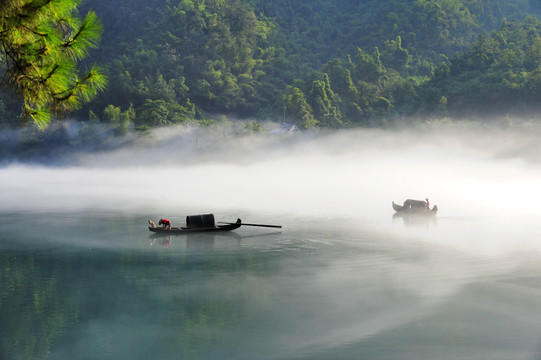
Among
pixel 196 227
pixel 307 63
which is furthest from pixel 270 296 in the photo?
pixel 307 63

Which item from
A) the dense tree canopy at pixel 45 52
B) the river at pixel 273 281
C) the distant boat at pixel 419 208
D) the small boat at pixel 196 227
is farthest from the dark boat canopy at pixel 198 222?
the dense tree canopy at pixel 45 52

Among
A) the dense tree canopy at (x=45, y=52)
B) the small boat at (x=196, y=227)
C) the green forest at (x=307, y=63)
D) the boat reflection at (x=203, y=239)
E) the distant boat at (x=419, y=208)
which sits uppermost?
the green forest at (x=307, y=63)

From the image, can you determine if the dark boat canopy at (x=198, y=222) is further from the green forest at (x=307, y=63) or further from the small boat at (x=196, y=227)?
the green forest at (x=307, y=63)

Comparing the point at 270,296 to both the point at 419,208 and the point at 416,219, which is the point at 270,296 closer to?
the point at 416,219

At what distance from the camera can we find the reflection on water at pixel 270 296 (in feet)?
33.8

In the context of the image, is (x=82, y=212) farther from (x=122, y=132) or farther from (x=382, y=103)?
(x=382, y=103)

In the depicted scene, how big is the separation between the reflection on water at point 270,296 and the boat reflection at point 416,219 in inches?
117

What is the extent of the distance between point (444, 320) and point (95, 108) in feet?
191

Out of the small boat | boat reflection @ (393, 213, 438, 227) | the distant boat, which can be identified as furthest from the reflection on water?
the distant boat

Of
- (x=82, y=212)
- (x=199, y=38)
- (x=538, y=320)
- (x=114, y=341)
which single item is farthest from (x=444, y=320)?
(x=199, y=38)

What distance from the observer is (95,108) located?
2574 inches

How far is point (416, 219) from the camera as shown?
2591cm

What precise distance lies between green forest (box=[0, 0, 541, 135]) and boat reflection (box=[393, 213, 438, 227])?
28603 millimetres

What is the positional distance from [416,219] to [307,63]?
5468 cm
